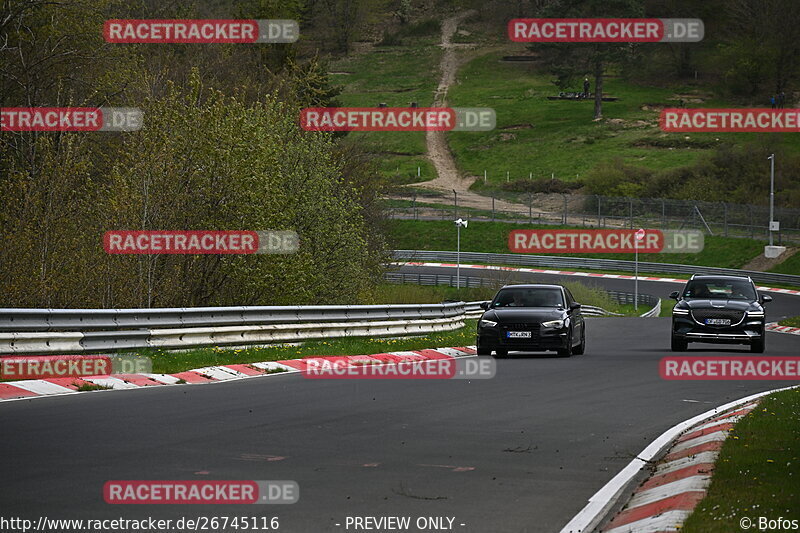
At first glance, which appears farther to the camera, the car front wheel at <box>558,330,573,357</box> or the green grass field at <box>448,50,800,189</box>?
the green grass field at <box>448,50,800,189</box>

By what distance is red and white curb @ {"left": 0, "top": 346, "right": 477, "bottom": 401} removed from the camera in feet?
50.5

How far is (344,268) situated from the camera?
1348 inches

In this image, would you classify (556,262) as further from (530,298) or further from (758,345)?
(530,298)

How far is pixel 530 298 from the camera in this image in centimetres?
2550

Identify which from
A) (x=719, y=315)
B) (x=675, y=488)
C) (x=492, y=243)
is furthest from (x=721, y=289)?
(x=492, y=243)

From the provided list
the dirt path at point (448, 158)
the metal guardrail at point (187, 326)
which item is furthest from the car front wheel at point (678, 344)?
the dirt path at point (448, 158)

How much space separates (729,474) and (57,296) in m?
17.5

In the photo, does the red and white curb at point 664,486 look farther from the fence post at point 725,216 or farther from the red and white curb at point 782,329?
the fence post at point 725,216

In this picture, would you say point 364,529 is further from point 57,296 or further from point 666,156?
point 666,156

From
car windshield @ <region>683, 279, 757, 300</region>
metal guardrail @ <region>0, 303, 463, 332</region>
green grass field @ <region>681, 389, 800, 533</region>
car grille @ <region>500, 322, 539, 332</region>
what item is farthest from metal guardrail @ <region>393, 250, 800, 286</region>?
green grass field @ <region>681, 389, 800, 533</region>

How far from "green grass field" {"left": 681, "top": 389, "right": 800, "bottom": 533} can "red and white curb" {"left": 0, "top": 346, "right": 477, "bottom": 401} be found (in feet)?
27.0

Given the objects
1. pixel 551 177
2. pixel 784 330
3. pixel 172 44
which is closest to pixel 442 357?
pixel 784 330

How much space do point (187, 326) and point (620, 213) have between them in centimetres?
6410

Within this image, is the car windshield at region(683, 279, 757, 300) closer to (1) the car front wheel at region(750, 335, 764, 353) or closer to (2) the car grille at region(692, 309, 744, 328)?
(2) the car grille at region(692, 309, 744, 328)
